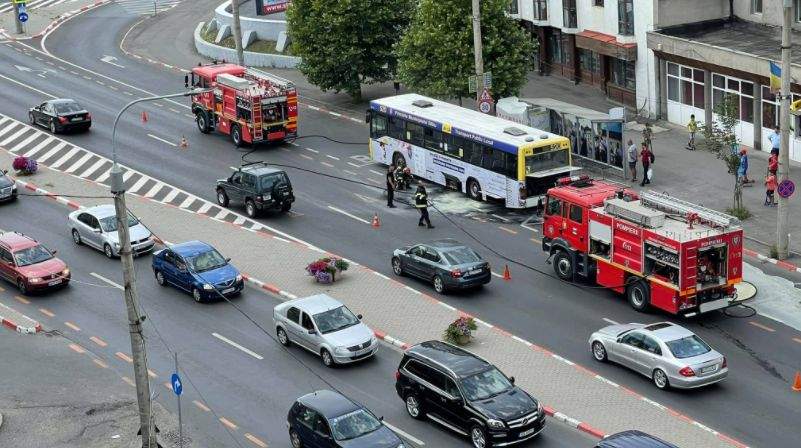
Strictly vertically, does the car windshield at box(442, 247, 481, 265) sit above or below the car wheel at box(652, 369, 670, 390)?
above

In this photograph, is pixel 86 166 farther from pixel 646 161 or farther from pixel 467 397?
pixel 467 397

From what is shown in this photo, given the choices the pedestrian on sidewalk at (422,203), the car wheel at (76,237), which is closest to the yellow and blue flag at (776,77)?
the pedestrian on sidewalk at (422,203)

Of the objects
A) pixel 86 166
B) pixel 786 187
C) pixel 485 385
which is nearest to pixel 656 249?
pixel 786 187

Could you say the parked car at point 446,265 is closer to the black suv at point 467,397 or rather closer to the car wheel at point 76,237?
the black suv at point 467,397

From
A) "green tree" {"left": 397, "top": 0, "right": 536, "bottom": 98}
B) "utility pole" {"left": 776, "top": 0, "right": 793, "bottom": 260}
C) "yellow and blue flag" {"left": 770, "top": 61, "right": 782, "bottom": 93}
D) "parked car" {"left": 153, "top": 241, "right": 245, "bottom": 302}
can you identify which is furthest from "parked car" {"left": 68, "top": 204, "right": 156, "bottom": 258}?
"yellow and blue flag" {"left": 770, "top": 61, "right": 782, "bottom": 93}

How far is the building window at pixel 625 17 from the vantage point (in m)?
68.3

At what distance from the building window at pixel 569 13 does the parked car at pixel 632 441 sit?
4474 centimetres

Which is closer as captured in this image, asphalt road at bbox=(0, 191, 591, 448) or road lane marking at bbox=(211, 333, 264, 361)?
asphalt road at bbox=(0, 191, 591, 448)

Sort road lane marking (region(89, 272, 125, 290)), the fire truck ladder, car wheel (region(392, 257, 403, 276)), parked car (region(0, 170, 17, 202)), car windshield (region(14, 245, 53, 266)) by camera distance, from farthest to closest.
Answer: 1. parked car (region(0, 170, 17, 202))
2. road lane marking (region(89, 272, 125, 290))
3. car windshield (region(14, 245, 53, 266))
4. car wheel (region(392, 257, 403, 276))
5. the fire truck ladder

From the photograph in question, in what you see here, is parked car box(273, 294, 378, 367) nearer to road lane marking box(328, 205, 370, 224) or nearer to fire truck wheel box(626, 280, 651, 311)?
fire truck wheel box(626, 280, 651, 311)

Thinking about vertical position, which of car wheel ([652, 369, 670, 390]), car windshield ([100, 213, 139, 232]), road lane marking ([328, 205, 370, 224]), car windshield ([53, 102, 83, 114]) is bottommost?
car wheel ([652, 369, 670, 390])

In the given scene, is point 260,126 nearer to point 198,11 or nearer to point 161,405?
point 161,405

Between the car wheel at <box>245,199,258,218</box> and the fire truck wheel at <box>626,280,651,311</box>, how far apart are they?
1784cm

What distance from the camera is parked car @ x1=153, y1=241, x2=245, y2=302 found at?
4606 centimetres
